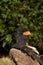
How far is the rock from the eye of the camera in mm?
4781

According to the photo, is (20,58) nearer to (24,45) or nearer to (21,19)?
(24,45)

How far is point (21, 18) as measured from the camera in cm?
932

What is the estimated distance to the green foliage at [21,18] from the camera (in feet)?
30.6

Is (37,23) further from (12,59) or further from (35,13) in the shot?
(12,59)

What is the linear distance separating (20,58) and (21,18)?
4544 mm

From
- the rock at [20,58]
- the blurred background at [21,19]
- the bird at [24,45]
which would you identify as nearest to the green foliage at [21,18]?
the blurred background at [21,19]

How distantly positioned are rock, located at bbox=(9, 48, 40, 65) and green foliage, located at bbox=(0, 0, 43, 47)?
4131 millimetres

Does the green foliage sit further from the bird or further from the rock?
the rock

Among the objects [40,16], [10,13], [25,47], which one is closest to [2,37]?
[10,13]

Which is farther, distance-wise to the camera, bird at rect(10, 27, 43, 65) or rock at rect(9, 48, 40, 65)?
bird at rect(10, 27, 43, 65)

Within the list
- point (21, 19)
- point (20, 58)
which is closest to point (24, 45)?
point (20, 58)

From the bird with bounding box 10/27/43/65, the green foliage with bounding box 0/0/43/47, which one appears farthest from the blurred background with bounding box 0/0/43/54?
the bird with bounding box 10/27/43/65

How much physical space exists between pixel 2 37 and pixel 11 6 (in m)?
1.16

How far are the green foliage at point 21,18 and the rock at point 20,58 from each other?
13.6ft
